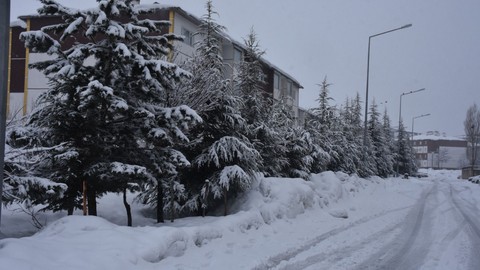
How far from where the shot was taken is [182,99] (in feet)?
35.7

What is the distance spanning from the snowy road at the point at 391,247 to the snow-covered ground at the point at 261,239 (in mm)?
21

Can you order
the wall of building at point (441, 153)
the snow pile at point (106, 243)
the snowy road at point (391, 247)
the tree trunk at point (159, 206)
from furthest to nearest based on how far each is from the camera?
the wall of building at point (441, 153), the tree trunk at point (159, 206), the snowy road at point (391, 247), the snow pile at point (106, 243)

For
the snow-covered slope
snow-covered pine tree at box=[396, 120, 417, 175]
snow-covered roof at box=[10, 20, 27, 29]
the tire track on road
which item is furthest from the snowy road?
snow-covered pine tree at box=[396, 120, 417, 175]

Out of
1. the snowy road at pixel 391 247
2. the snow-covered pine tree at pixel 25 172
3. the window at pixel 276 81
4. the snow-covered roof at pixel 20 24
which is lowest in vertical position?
the snowy road at pixel 391 247

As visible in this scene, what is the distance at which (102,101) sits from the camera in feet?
26.7

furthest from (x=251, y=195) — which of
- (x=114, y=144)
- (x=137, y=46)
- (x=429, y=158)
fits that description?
(x=429, y=158)

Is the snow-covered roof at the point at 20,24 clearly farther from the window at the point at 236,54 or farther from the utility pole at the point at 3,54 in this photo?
the utility pole at the point at 3,54

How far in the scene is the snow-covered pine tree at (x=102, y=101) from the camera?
815 cm

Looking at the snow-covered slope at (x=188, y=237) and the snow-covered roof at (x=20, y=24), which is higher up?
the snow-covered roof at (x=20, y=24)

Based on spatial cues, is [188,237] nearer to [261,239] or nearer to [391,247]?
[261,239]

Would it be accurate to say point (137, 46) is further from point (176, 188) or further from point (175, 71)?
point (176, 188)

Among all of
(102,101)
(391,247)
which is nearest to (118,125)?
(102,101)

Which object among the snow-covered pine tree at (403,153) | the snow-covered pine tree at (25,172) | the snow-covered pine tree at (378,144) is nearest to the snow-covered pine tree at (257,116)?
the snow-covered pine tree at (25,172)

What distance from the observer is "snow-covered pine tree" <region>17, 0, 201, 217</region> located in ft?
26.7
